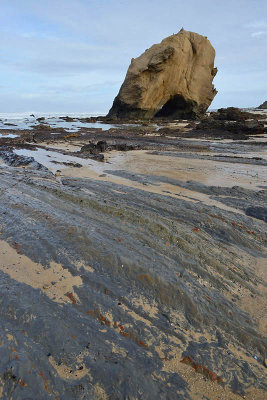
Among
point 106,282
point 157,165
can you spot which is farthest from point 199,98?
point 106,282

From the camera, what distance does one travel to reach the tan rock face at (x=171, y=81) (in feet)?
117

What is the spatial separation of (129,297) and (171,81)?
39.5 metres

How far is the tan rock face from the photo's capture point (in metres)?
35.6

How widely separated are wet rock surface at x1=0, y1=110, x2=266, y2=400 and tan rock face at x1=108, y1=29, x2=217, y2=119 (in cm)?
3489

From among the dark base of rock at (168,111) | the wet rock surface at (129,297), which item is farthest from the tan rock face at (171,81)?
the wet rock surface at (129,297)

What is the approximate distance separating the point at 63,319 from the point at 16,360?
46 centimetres

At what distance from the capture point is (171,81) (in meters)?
37.2

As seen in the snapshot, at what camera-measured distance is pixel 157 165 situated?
880 centimetres

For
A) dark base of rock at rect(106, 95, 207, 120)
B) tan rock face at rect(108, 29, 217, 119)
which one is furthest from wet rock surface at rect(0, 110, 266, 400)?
dark base of rock at rect(106, 95, 207, 120)

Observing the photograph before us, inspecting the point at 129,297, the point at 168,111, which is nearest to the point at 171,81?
the point at 168,111

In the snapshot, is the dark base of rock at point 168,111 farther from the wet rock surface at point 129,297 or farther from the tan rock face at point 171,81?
the wet rock surface at point 129,297

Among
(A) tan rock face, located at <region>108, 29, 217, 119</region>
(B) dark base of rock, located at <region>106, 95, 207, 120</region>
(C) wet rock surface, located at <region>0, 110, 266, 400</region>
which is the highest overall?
(A) tan rock face, located at <region>108, 29, 217, 119</region>

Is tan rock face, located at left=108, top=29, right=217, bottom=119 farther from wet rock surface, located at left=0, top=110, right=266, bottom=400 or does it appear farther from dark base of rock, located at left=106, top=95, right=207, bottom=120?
wet rock surface, located at left=0, top=110, right=266, bottom=400

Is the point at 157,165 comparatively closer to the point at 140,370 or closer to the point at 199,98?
the point at 140,370
